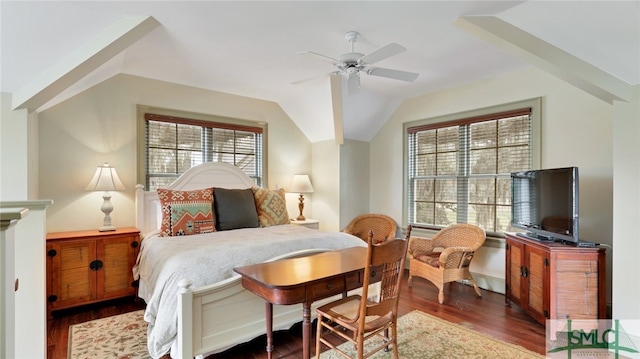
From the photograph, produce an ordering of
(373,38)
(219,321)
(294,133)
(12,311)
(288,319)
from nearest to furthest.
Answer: (12,311) < (219,321) < (288,319) < (373,38) < (294,133)

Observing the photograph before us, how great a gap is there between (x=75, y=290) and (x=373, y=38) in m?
3.79

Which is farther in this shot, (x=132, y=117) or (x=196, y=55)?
(x=132, y=117)

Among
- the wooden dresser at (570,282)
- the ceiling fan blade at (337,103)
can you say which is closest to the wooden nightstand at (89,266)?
the ceiling fan blade at (337,103)

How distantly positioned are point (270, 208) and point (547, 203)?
2972mm

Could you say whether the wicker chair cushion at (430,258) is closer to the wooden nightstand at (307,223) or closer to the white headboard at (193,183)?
the wooden nightstand at (307,223)

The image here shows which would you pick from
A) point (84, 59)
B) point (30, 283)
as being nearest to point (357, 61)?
point (84, 59)

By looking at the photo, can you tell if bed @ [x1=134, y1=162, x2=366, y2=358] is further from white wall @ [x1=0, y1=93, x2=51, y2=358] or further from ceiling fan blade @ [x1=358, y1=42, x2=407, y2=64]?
ceiling fan blade @ [x1=358, y1=42, x2=407, y2=64]

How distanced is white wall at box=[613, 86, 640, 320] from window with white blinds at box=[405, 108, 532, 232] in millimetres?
1171

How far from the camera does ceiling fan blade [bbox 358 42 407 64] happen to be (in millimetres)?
2314

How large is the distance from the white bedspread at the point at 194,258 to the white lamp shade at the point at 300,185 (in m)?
1.48

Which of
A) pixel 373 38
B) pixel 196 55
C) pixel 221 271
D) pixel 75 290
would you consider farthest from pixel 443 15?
pixel 75 290

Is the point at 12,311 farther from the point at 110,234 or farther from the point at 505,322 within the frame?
the point at 505,322

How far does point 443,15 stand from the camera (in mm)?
2371

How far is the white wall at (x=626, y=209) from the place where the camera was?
2.36 meters
